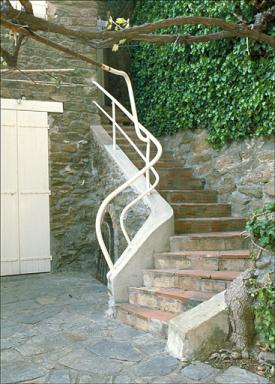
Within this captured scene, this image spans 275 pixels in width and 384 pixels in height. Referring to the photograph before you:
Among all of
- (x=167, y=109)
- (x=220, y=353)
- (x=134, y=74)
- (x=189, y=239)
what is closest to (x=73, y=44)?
(x=134, y=74)

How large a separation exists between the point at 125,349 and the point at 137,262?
103 centimetres

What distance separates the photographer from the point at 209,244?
3859 mm

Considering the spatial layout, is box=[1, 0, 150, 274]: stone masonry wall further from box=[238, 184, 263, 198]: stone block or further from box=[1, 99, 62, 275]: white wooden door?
box=[238, 184, 263, 198]: stone block

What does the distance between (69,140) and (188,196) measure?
231cm

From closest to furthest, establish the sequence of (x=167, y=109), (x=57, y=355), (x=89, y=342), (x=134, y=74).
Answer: (x=57, y=355), (x=89, y=342), (x=167, y=109), (x=134, y=74)

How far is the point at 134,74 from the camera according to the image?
6.93 m

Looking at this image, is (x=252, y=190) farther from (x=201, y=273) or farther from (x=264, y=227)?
(x=264, y=227)

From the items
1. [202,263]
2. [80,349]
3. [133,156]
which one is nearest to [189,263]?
[202,263]

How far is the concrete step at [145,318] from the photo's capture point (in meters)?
3.12

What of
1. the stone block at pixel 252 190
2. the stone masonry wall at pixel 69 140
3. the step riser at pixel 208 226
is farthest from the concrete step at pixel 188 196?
the stone masonry wall at pixel 69 140

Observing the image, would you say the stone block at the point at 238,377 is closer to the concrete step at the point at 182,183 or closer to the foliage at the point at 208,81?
the foliage at the point at 208,81

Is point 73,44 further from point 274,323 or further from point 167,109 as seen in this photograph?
point 274,323

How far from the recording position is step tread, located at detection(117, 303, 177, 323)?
10.5 feet

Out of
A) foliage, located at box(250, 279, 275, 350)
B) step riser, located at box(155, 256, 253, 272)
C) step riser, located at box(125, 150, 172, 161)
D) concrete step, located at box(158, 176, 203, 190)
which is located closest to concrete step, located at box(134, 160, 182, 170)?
step riser, located at box(125, 150, 172, 161)
